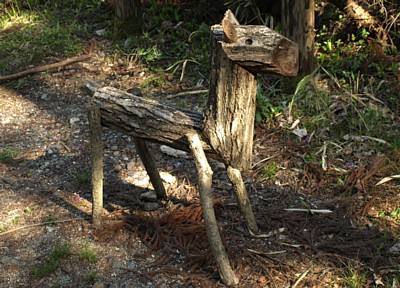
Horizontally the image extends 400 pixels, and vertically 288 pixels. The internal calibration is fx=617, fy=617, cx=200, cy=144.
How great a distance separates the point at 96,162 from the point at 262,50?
4.75 feet

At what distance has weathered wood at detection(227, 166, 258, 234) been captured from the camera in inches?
155

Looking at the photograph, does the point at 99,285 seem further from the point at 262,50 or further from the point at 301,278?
the point at 262,50

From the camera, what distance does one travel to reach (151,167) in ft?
14.7

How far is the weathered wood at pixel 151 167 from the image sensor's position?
4400mm

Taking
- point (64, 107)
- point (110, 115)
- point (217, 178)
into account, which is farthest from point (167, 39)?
point (110, 115)

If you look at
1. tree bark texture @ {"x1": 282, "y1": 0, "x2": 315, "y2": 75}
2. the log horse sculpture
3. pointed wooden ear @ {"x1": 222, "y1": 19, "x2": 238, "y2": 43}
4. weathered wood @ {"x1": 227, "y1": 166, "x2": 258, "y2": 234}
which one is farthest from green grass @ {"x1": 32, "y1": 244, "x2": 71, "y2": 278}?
tree bark texture @ {"x1": 282, "y1": 0, "x2": 315, "y2": 75}

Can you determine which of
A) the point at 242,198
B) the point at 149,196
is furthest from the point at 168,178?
the point at 242,198

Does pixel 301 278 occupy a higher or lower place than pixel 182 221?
lower

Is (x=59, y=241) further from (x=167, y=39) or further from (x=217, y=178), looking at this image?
(x=167, y=39)

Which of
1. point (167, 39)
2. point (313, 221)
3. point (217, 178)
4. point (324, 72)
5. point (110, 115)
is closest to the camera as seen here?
point (110, 115)

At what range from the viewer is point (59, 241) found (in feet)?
13.8

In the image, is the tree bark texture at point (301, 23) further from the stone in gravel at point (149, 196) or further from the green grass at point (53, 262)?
the green grass at point (53, 262)

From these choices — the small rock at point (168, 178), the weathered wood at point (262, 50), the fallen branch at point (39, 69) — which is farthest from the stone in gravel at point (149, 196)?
the fallen branch at point (39, 69)

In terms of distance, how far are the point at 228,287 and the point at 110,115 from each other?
1.35m
